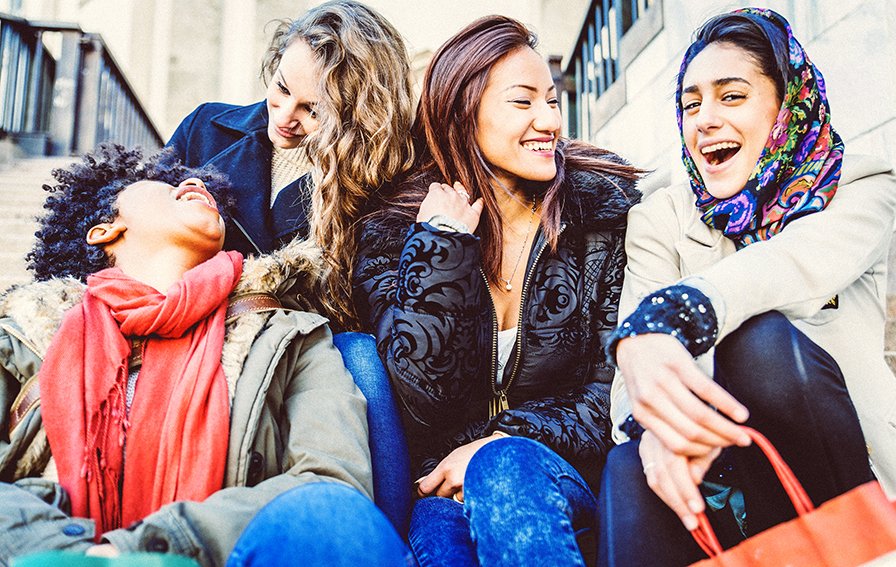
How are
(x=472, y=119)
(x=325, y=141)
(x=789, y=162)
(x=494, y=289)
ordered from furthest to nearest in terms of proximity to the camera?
(x=325, y=141) < (x=472, y=119) < (x=494, y=289) < (x=789, y=162)

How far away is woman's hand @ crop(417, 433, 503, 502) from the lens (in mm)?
1530

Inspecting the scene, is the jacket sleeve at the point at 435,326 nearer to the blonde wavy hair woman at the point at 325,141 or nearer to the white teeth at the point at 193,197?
the blonde wavy hair woman at the point at 325,141

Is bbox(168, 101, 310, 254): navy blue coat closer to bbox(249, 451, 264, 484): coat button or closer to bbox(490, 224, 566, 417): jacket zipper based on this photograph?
bbox(490, 224, 566, 417): jacket zipper

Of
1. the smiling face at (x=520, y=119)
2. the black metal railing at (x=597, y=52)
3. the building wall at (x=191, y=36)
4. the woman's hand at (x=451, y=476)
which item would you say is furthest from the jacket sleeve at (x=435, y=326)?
the building wall at (x=191, y=36)

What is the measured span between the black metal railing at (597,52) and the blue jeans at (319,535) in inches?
142

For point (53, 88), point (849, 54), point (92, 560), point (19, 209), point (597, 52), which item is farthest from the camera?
point (53, 88)

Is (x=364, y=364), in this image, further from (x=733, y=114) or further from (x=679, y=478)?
(x=733, y=114)

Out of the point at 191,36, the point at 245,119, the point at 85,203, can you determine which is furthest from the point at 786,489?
the point at 191,36

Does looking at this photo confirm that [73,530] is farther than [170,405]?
No

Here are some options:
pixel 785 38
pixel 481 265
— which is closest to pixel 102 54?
pixel 481 265

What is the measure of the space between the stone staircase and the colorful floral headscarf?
271 cm

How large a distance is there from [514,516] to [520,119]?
1.04 m

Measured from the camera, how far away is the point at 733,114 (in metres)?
1.52

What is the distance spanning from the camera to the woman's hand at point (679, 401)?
3.27ft
